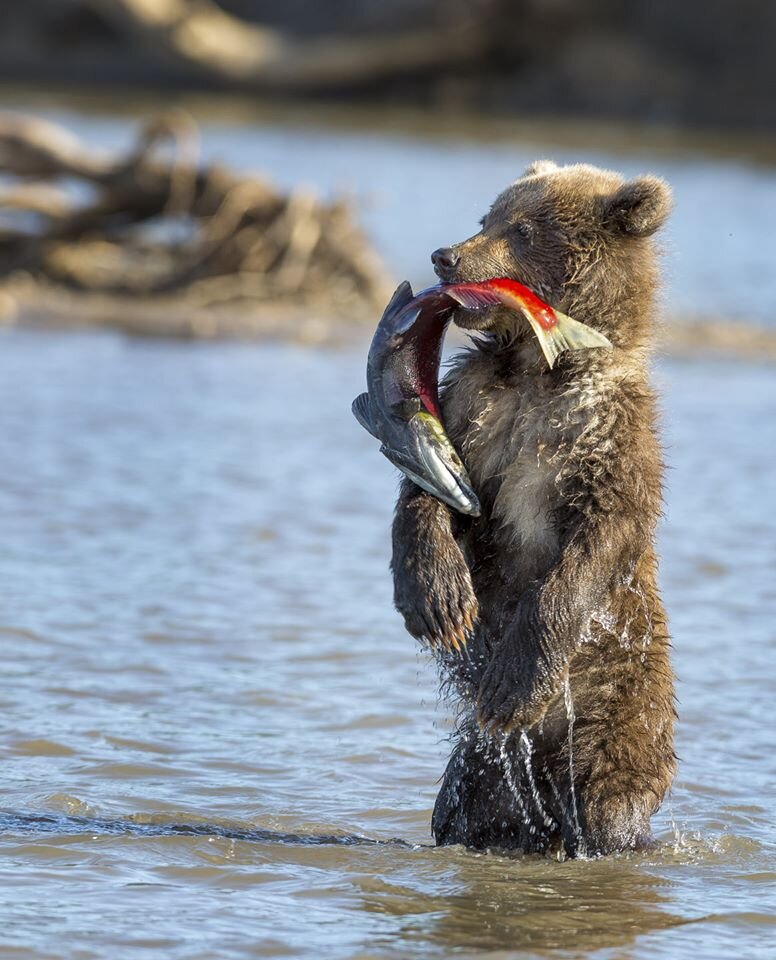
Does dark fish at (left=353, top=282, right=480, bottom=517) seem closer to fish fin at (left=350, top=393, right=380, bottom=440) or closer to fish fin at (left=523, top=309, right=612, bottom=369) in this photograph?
fish fin at (left=350, top=393, right=380, bottom=440)

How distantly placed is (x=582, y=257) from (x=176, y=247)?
1042 centimetres

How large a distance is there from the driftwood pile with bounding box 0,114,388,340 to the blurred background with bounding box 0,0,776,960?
0.10 ft

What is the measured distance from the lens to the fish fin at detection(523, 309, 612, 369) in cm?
507

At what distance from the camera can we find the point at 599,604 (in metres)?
5.04

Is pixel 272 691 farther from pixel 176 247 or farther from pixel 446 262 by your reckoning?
pixel 176 247

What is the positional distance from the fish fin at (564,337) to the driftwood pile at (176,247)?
368 inches

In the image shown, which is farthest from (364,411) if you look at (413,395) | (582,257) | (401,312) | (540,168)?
Answer: (540,168)

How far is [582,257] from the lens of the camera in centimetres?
528

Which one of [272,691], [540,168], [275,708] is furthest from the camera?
[272,691]

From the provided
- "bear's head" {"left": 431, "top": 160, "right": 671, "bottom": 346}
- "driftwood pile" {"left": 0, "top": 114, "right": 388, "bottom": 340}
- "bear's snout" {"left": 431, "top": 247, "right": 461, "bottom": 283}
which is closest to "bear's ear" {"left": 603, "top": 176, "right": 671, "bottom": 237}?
"bear's head" {"left": 431, "top": 160, "right": 671, "bottom": 346}

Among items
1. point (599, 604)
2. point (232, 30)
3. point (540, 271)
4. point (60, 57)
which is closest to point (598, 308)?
point (540, 271)

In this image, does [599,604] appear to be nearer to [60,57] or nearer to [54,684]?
[54,684]

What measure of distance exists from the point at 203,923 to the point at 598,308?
2.00m

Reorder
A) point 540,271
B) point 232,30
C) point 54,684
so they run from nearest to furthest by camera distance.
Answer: point 540,271, point 54,684, point 232,30
